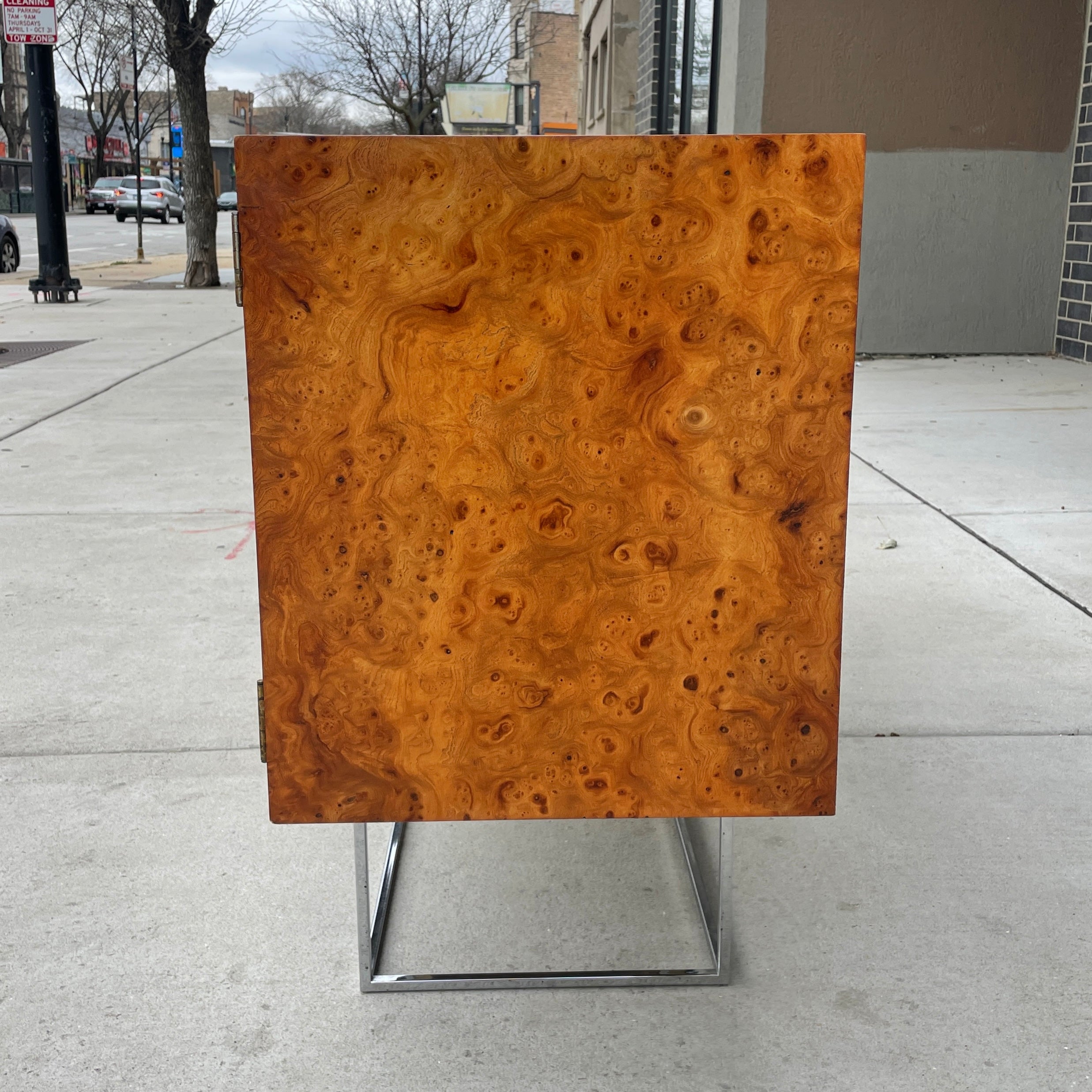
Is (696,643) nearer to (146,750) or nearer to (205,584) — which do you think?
(146,750)

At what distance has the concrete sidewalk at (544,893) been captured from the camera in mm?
2131

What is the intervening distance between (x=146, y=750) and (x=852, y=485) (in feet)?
13.0

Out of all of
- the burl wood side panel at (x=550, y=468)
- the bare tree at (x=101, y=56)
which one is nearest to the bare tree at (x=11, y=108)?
the bare tree at (x=101, y=56)

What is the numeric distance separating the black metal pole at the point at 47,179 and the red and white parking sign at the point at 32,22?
284 millimetres

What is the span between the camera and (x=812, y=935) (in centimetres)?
250

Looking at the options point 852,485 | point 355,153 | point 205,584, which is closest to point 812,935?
point 355,153

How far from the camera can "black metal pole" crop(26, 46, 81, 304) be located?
15922 millimetres

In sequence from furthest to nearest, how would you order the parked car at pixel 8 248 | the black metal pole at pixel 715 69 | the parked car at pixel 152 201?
1. the parked car at pixel 152 201
2. the parked car at pixel 8 248
3. the black metal pole at pixel 715 69

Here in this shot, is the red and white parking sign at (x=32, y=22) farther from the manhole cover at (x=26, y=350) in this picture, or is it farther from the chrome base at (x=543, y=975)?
the chrome base at (x=543, y=975)

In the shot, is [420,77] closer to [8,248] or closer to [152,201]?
[152,201]

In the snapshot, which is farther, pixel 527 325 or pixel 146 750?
pixel 146 750

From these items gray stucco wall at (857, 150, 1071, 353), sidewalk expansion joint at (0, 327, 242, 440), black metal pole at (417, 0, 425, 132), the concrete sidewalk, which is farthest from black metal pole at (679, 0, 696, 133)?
black metal pole at (417, 0, 425, 132)

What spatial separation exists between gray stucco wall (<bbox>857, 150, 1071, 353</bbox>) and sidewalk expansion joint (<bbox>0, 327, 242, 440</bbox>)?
604 cm

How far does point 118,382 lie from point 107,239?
28550 millimetres
